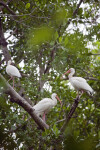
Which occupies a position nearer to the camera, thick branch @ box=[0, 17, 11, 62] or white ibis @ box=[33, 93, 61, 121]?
white ibis @ box=[33, 93, 61, 121]

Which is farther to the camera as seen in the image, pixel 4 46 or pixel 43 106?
pixel 4 46

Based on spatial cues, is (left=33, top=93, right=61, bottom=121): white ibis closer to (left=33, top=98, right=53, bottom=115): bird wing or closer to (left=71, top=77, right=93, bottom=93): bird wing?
(left=33, top=98, right=53, bottom=115): bird wing

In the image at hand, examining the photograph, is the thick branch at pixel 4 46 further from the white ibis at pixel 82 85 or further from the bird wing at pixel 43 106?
the white ibis at pixel 82 85

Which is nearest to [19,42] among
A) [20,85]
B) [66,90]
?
[20,85]

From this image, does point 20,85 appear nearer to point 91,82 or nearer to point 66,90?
point 66,90

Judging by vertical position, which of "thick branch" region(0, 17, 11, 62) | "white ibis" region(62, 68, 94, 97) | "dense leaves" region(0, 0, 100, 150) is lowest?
"white ibis" region(62, 68, 94, 97)

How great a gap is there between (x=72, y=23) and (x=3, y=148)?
5.89 metres

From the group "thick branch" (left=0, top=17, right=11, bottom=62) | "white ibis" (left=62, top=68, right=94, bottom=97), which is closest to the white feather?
"white ibis" (left=62, top=68, right=94, bottom=97)

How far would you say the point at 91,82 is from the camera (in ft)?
21.8

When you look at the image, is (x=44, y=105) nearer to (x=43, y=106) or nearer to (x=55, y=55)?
(x=43, y=106)

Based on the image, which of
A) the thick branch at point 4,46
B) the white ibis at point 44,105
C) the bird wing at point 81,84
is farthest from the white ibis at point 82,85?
the thick branch at point 4,46

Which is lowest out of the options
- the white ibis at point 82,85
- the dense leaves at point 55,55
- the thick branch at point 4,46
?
the white ibis at point 82,85

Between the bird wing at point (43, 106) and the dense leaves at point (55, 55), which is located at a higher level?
the dense leaves at point (55, 55)

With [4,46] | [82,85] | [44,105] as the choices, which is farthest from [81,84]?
[4,46]
